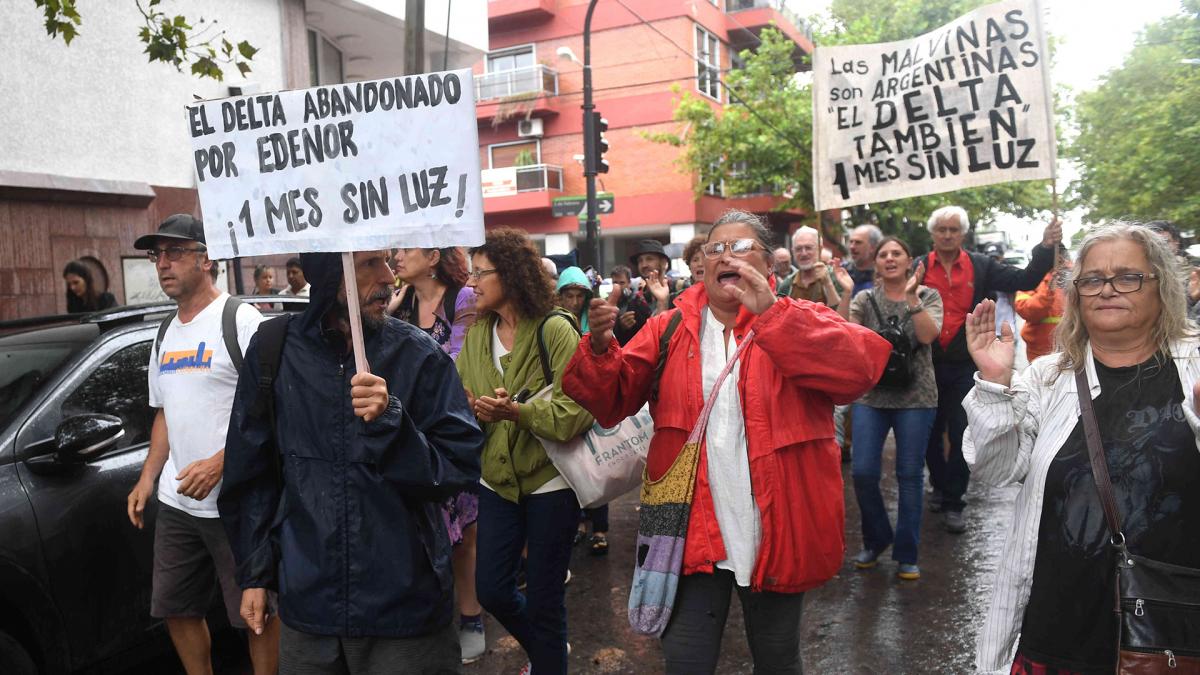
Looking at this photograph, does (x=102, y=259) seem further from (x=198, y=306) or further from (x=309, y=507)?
(x=309, y=507)

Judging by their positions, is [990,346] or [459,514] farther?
[459,514]

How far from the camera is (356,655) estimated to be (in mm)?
2658

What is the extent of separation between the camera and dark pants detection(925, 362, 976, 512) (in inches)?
258

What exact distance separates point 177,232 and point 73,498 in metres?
1.17

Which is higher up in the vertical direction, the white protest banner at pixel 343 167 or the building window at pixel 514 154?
the building window at pixel 514 154

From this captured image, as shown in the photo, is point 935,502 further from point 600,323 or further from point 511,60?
point 511,60

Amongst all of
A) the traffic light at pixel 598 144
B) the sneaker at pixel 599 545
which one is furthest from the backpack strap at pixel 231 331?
the traffic light at pixel 598 144

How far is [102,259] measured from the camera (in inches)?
434

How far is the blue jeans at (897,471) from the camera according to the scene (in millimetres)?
5586

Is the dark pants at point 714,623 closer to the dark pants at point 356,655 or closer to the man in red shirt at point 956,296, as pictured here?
the dark pants at point 356,655

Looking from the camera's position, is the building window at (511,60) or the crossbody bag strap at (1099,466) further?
the building window at (511,60)

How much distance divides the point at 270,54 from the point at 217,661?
35.0ft

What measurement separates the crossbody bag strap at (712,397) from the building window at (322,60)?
43.8 ft

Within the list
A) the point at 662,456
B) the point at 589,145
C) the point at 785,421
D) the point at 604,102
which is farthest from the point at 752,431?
the point at 604,102
